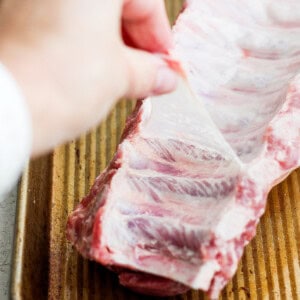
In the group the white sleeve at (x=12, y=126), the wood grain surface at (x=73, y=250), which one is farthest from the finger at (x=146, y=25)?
the wood grain surface at (x=73, y=250)

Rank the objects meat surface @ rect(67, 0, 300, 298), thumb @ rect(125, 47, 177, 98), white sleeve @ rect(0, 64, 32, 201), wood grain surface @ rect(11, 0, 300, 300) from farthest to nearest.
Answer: wood grain surface @ rect(11, 0, 300, 300), meat surface @ rect(67, 0, 300, 298), thumb @ rect(125, 47, 177, 98), white sleeve @ rect(0, 64, 32, 201)

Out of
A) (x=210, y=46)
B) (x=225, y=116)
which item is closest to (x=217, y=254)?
Answer: (x=225, y=116)

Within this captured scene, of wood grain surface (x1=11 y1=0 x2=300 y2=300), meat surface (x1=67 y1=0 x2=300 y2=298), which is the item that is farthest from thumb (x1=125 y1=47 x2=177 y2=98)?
wood grain surface (x1=11 y1=0 x2=300 y2=300)

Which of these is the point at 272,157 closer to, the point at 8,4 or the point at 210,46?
the point at 210,46

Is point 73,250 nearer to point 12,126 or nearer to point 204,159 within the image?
point 204,159

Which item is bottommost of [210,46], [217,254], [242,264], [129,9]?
[242,264]

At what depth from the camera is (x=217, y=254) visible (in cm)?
148

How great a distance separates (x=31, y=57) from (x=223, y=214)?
1.89ft

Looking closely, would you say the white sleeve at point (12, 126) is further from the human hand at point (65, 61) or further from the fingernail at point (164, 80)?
the fingernail at point (164, 80)

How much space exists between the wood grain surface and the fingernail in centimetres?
57

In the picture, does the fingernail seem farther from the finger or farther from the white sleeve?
the white sleeve

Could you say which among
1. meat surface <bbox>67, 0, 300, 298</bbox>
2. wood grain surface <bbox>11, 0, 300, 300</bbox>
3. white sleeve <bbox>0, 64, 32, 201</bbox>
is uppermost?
white sleeve <bbox>0, 64, 32, 201</bbox>

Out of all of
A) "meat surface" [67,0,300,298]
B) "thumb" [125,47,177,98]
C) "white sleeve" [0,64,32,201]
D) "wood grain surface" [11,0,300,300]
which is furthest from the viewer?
"wood grain surface" [11,0,300,300]

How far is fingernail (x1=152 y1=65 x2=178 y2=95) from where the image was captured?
1.39m
